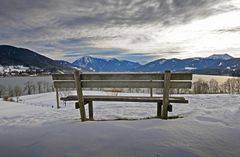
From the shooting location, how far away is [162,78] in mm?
5492

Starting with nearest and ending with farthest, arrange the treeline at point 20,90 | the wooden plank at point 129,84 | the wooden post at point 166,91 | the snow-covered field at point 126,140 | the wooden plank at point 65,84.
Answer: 1. the snow-covered field at point 126,140
2. the wooden post at point 166,91
3. the wooden plank at point 129,84
4. the wooden plank at point 65,84
5. the treeline at point 20,90

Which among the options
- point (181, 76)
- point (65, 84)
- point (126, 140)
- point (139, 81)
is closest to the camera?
point (126, 140)

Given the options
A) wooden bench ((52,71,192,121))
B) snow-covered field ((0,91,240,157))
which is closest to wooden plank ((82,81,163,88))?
wooden bench ((52,71,192,121))

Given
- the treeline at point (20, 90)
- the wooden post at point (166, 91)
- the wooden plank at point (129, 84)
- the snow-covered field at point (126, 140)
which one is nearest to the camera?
the snow-covered field at point (126, 140)

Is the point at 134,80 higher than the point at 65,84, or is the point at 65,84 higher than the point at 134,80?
the point at 134,80

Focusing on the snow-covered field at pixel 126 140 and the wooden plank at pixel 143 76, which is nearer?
the snow-covered field at pixel 126 140

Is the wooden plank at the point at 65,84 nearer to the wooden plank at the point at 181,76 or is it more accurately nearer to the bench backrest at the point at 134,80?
the bench backrest at the point at 134,80

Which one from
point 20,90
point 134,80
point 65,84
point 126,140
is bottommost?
point 20,90

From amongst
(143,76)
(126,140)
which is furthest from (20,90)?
(126,140)

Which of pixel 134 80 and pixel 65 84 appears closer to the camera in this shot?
pixel 134 80

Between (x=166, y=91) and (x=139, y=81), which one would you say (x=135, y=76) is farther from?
(x=166, y=91)

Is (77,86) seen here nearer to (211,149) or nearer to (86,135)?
(86,135)

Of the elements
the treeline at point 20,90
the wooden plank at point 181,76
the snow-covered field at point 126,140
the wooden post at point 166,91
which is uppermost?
the wooden plank at point 181,76

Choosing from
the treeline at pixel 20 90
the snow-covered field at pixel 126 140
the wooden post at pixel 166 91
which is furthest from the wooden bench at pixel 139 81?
the treeline at pixel 20 90
